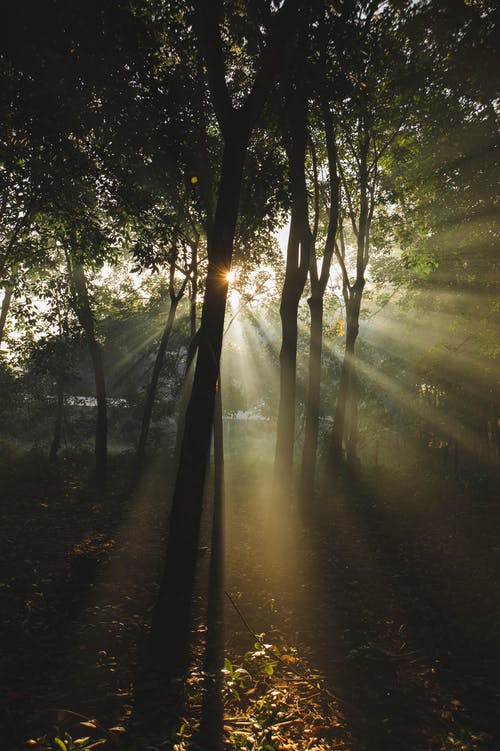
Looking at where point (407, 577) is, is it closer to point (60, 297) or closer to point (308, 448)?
point (308, 448)

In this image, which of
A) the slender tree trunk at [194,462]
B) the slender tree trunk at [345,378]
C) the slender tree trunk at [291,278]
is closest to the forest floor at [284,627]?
the slender tree trunk at [194,462]

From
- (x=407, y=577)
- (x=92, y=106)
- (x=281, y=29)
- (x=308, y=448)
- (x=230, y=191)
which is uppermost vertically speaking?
(x=92, y=106)

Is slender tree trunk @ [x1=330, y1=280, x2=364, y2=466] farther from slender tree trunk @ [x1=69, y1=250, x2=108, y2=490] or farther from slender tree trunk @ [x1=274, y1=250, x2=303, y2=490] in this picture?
slender tree trunk @ [x1=69, y1=250, x2=108, y2=490]

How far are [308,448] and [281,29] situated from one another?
10.4 metres

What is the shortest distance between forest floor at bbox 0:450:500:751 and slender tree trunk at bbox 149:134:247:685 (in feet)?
1.39

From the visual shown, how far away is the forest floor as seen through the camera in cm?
397

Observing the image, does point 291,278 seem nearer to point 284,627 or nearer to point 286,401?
point 286,401

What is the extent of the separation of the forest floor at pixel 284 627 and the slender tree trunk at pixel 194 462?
Answer: 42 cm

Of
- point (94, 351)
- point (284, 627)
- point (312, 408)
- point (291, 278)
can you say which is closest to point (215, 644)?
point (284, 627)

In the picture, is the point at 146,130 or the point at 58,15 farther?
the point at 146,130

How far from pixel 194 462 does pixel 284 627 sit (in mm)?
3095

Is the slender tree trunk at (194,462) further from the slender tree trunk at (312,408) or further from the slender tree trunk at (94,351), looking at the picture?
the slender tree trunk at (94,351)

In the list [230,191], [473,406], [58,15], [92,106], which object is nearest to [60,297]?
[92,106]

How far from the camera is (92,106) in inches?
346
